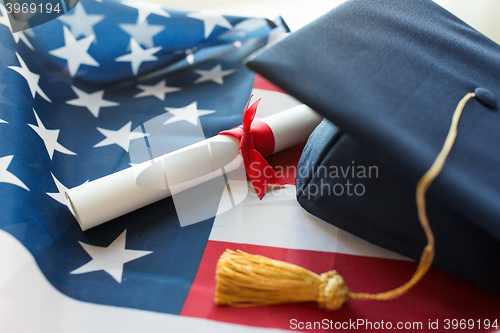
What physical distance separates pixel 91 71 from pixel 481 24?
1.32 m

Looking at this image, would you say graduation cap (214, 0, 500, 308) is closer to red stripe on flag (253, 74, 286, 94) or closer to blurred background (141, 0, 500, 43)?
red stripe on flag (253, 74, 286, 94)

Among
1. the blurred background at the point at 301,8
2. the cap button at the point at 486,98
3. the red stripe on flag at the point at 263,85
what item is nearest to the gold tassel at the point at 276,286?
the cap button at the point at 486,98

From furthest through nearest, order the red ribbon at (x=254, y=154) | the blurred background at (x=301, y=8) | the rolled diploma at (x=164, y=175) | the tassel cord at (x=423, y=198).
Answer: the blurred background at (x=301, y=8), the red ribbon at (x=254, y=154), the rolled diploma at (x=164, y=175), the tassel cord at (x=423, y=198)

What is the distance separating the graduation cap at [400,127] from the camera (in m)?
0.52

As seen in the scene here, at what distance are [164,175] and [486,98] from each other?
62 centimetres

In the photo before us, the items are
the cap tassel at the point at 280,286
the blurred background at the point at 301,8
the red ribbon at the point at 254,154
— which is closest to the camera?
the cap tassel at the point at 280,286

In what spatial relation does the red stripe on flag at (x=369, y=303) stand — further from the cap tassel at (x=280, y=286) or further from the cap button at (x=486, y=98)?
the cap button at (x=486, y=98)

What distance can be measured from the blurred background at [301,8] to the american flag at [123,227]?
407 mm

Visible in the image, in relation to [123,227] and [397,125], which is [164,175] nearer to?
[123,227]

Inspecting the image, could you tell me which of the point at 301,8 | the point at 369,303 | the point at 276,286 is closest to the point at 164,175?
the point at 276,286

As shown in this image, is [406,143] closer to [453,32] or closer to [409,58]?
[409,58]

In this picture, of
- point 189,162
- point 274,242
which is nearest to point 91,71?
point 189,162

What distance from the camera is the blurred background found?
1257mm

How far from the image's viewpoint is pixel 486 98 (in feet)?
1.97
